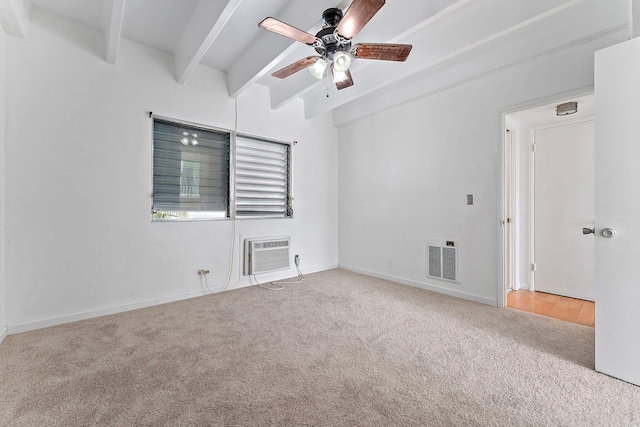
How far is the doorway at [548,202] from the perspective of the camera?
3.37m

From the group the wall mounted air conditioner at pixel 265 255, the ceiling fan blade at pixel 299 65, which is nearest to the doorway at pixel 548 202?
the ceiling fan blade at pixel 299 65

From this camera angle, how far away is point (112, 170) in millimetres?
2906

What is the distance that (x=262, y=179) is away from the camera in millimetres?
4172

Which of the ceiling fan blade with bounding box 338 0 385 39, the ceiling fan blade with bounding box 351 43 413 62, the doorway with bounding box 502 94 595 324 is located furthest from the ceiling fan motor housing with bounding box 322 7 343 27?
the doorway with bounding box 502 94 595 324

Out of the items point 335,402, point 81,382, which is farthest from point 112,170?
point 335,402

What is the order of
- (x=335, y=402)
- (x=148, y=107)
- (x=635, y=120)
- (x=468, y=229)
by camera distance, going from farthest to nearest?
(x=468, y=229) → (x=148, y=107) → (x=635, y=120) → (x=335, y=402)

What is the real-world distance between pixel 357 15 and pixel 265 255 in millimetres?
3091

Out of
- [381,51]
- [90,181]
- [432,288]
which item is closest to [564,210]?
[432,288]

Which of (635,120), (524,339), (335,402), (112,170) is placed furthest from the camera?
(112,170)

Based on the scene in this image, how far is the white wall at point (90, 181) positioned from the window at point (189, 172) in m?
0.13

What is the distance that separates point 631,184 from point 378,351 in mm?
1977

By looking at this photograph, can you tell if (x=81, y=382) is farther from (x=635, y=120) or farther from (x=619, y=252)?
(x=635, y=120)

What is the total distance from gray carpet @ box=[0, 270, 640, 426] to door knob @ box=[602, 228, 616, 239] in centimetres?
91

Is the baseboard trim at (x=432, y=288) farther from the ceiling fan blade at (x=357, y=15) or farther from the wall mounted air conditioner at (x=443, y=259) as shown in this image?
the ceiling fan blade at (x=357, y=15)
